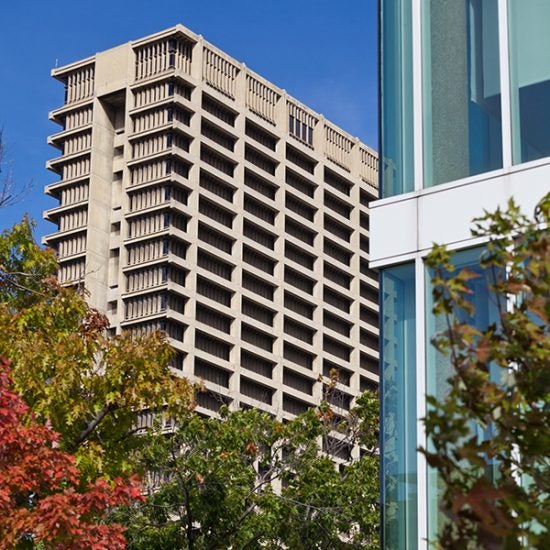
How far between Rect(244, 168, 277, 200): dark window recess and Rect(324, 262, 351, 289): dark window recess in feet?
25.3

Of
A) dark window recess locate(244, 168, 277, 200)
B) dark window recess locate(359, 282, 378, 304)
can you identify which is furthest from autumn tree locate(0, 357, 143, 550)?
dark window recess locate(359, 282, 378, 304)

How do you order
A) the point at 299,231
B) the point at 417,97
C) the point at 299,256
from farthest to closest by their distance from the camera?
the point at 299,231 < the point at 299,256 < the point at 417,97

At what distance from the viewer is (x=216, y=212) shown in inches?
3775

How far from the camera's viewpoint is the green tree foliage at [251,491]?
26.8m

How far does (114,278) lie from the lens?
9375 cm

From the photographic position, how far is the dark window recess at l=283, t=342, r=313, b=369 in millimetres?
98812

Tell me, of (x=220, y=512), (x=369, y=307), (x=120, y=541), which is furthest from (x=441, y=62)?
(x=369, y=307)

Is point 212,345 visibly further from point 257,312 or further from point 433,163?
point 433,163

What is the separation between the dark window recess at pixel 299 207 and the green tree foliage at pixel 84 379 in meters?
84.4

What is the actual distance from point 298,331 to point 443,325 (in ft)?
294

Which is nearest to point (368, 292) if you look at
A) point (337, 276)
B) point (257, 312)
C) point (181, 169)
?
point (337, 276)

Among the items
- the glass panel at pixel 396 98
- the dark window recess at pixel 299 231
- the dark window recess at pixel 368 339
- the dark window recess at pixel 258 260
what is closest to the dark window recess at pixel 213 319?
the dark window recess at pixel 258 260

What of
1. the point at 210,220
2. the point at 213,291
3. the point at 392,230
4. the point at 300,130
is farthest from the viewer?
the point at 300,130

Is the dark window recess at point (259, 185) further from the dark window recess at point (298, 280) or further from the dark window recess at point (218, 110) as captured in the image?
the dark window recess at point (298, 280)
